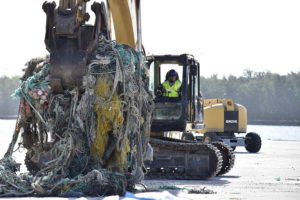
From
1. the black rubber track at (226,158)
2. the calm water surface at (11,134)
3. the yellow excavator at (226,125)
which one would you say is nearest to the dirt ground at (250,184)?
the black rubber track at (226,158)

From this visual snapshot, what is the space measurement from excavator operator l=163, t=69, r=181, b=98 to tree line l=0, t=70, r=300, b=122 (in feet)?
345

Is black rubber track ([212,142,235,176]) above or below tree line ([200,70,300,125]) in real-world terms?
below

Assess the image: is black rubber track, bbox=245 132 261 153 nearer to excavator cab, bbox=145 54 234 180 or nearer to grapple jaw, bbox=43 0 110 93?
excavator cab, bbox=145 54 234 180

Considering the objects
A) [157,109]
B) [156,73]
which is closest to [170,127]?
[157,109]

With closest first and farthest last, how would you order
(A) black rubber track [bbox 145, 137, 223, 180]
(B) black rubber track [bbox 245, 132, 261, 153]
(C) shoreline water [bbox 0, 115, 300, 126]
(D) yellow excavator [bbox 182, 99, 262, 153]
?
(A) black rubber track [bbox 145, 137, 223, 180] → (D) yellow excavator [bbox 182, 99, 262, 153] → (B) black rubber track [bbox 245, 132, 261, 153] → (C) shoreline water [bbox 0, 115, 300, 126]

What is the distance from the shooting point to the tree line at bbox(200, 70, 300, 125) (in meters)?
128

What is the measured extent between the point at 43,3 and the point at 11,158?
8.29 ft

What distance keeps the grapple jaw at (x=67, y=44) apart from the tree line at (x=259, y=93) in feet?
360

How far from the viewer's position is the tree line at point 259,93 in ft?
421

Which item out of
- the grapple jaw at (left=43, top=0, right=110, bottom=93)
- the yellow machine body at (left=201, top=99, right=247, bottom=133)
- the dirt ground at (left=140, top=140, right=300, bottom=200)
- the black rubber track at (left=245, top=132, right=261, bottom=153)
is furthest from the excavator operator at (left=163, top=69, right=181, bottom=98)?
the black rubber track at (left=245, top=132, right=261, bottom=153)

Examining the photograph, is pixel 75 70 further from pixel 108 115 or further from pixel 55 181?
pixel 55 181

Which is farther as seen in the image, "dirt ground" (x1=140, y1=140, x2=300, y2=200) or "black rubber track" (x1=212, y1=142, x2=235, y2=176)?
"black rubber track" (x1=212, y1=142, x2=235, y2=176)

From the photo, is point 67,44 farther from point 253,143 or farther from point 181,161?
point 253,143

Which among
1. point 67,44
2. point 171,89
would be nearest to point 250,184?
point 171,89
